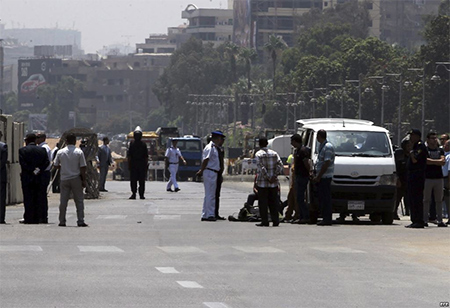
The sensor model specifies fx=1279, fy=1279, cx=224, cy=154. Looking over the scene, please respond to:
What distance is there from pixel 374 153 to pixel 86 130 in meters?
14.2

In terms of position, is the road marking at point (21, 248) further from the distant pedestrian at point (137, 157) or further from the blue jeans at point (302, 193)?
the distant pedestrian at point (137, 157)

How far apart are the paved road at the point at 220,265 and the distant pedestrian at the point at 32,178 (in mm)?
525

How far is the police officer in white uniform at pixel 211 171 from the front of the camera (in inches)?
1008

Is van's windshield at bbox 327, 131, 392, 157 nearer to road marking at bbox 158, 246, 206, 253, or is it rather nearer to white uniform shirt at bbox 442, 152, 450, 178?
white uniform shirt at bbox 442, 152, 450, 178

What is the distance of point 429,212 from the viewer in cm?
2592

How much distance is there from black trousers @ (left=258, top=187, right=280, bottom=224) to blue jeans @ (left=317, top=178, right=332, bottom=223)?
97 centimetres

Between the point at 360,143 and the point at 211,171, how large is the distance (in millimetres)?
3104

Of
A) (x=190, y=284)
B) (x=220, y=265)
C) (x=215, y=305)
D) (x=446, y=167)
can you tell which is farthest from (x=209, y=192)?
(x=215, y=305)

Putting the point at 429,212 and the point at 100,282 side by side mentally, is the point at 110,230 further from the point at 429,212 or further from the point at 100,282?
the point at 100,282

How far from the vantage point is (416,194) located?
23.9 metres

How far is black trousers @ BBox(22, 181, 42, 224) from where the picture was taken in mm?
24422

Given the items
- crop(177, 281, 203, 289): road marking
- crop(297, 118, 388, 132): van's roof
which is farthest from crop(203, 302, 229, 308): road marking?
crop(297, 118, 388, 132): van's roof

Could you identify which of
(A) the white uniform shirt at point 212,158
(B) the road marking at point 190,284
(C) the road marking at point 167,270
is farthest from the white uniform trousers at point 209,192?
(B) the road marking at point 190,284

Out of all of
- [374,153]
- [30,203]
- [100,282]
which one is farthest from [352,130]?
[100,282]
